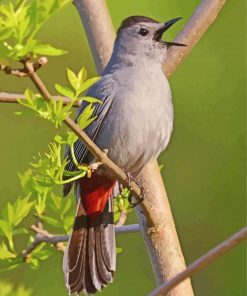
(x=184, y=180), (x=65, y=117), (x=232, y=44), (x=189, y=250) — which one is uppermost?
(x=65, y=117)

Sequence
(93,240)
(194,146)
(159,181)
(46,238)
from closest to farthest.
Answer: (46,238), (159,181), (93,240), (194,146)

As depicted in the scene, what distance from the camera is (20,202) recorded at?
6.16 feet

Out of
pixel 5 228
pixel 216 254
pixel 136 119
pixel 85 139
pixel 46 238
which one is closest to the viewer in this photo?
pixel 216 254

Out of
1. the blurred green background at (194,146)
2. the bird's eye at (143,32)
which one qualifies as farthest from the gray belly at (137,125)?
the blurred green background at (194,146)

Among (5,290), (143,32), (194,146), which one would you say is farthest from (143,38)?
(5,290)

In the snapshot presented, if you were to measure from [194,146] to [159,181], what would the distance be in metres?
1.07

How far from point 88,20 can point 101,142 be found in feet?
1.17

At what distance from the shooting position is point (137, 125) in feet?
8.58

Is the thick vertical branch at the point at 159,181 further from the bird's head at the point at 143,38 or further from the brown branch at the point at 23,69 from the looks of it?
the brown branch at the point at 23,69

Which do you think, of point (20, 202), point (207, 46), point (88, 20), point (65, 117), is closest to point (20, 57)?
point (65, 117)

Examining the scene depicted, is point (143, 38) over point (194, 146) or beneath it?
over

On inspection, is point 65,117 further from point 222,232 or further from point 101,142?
point 222,232

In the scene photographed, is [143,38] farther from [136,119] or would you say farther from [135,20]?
[136,119]

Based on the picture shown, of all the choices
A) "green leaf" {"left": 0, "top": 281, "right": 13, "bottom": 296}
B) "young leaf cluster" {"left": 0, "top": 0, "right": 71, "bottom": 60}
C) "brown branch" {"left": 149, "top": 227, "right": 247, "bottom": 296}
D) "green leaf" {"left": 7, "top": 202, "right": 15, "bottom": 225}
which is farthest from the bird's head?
"brown branch" {"left": 149, "top": 227, "right": 247, "bottom": 296}
